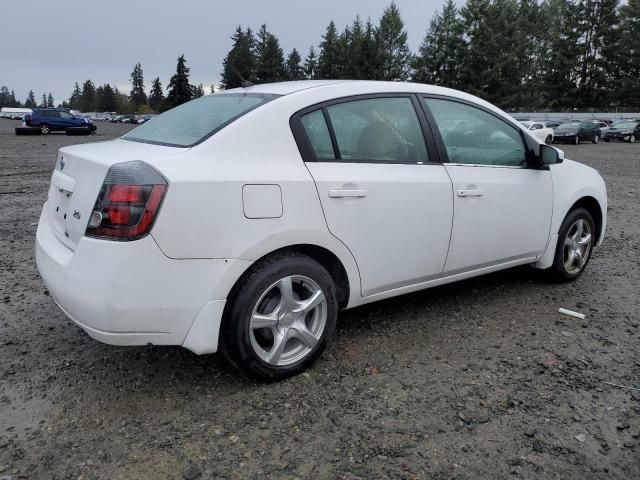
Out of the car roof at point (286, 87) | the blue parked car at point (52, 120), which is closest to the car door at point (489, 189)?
the car roof at point (286, 87)

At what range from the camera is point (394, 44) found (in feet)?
238

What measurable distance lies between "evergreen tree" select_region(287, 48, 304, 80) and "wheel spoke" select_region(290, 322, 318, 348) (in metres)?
87.1

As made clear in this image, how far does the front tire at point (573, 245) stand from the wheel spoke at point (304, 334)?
8.32 feet

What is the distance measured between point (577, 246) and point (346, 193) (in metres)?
2.67

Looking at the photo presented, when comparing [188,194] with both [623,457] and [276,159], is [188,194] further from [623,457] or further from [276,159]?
[623,457]

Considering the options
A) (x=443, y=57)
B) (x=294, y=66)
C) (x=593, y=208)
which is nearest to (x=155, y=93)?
(x=294, y=66)

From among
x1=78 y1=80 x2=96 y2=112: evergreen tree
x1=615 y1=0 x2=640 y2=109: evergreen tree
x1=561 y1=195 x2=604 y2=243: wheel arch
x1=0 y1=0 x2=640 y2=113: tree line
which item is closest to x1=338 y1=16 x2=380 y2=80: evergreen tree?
x1=0 y1=0 x2=640 y2=113: tree line

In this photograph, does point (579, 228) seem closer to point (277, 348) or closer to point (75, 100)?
point (277, 348)

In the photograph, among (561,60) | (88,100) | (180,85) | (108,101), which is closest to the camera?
(561,60)

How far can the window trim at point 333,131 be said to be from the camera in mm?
3005

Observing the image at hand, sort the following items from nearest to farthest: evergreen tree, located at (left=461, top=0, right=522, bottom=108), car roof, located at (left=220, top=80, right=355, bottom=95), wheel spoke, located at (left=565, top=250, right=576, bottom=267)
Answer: car roof, located at (left=220, top=80, right=355, bottom=95), wheel spoke, located at (left=565, top=250, right=576, bottom=267), evergreen tree, located at (left=461, top=0, right=522, bottom=108)

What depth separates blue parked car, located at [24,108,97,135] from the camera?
31.7 metres

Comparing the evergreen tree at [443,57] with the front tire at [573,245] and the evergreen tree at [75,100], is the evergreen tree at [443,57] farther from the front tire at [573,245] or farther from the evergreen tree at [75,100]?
the evergreen tree at [75,100]

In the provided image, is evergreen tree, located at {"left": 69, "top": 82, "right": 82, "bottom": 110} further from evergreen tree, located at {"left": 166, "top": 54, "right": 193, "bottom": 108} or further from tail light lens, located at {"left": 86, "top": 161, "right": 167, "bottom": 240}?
tail light lens, located at {"left": 86, "top": 161, "right": 167, "bottom": 240}
